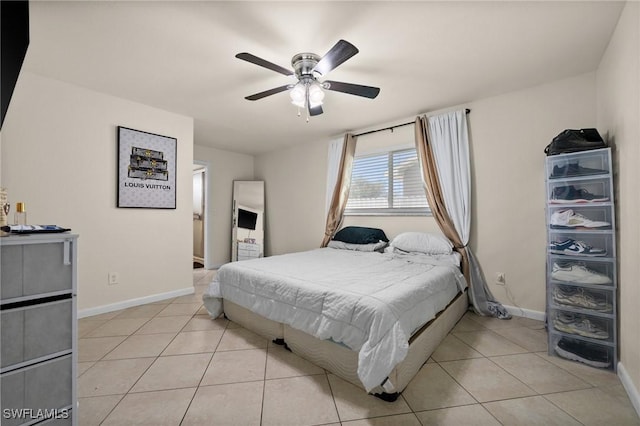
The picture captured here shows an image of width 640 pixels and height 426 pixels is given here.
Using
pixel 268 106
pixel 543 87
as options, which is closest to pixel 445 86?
pixel 543 87

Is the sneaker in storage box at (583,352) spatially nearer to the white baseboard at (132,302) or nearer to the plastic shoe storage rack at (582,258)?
the plastic shoe storage rack at (582,258)

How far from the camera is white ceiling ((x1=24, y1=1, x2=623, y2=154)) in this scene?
67.4 inches

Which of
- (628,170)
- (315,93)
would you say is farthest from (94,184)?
(628,170)

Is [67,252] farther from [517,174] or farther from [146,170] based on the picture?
[517,174]

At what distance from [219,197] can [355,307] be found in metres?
4.42

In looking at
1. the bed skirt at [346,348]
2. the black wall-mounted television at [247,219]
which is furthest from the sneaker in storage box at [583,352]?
the black wall-mounted television at [247,219]

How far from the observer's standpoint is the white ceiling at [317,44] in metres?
1.71

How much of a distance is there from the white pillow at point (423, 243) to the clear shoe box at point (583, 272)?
0.95 meters

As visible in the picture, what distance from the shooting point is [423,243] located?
121 inches

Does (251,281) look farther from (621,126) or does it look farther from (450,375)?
(621,126)

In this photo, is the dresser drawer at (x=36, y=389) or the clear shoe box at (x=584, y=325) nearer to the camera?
the dresser drawer at (x=36, y=389)

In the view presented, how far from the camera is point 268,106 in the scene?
3.23 metres

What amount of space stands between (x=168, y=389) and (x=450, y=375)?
1.86 metres

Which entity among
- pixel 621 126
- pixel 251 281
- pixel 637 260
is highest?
pixel 621 126
